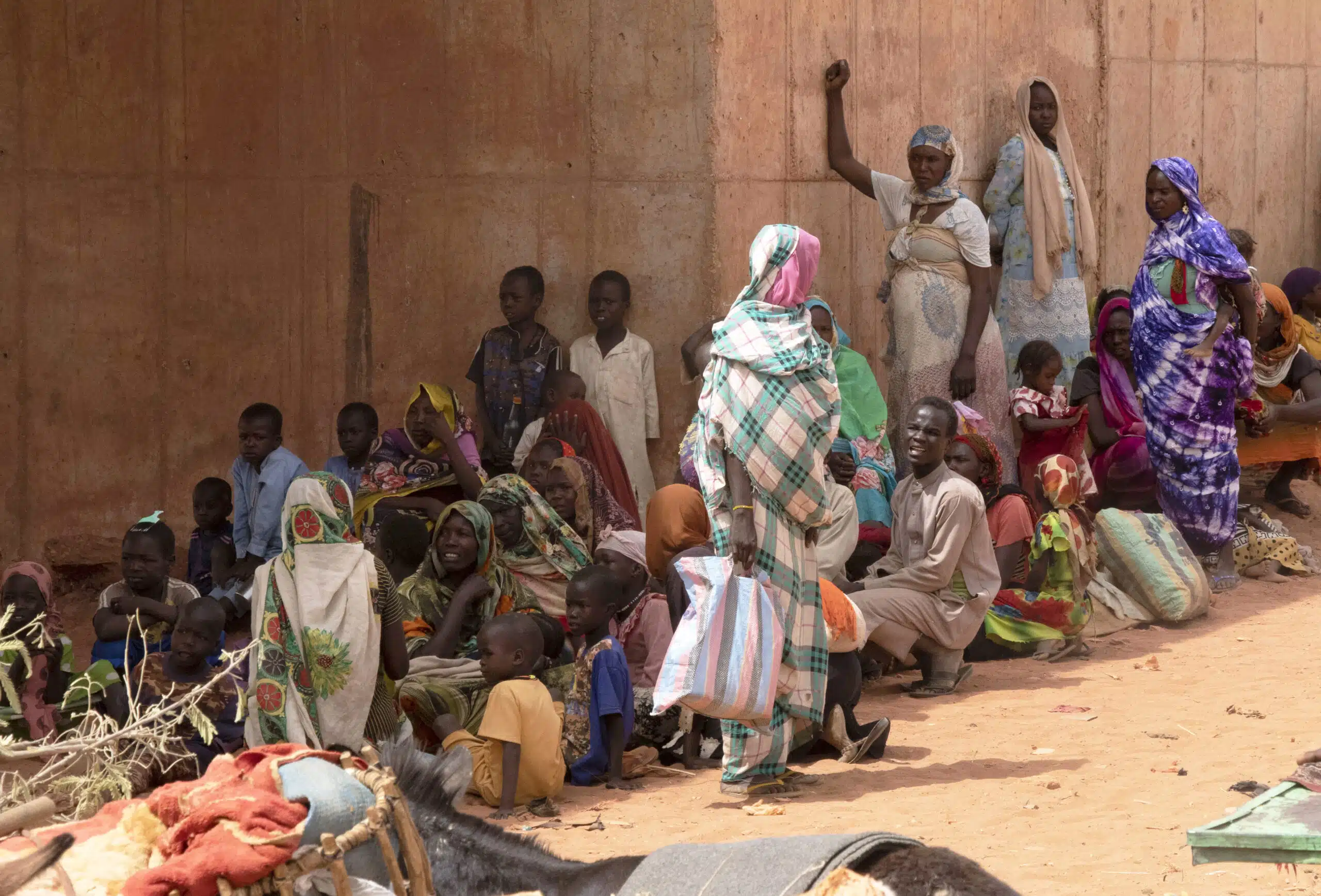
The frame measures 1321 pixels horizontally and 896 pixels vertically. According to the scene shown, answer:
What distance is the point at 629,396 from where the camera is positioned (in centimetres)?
944

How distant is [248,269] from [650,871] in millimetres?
8007

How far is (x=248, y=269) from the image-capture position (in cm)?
1006

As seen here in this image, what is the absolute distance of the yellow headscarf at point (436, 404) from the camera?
870cm

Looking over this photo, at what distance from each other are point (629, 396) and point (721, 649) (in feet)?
12.2

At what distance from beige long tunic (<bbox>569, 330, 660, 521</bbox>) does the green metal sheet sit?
6511 millimetres

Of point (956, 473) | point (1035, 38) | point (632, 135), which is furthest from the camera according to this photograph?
point (1035, 38)

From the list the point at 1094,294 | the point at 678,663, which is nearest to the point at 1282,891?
the point at 678,663

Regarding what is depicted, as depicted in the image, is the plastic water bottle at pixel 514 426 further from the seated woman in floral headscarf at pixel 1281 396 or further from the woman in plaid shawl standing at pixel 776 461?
the seated woman in floral headscarf at pixel 1281 396

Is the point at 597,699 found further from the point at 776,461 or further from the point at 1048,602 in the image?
the point at 1048,602

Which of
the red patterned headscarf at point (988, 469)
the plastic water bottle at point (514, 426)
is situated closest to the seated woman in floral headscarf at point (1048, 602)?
the red patterned headscarf at point (988, 469)

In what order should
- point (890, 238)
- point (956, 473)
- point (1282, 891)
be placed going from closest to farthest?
point (1282, 891)
point (956, 473)
point (890, 238)

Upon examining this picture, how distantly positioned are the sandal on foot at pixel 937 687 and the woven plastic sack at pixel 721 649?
1947 millimetres

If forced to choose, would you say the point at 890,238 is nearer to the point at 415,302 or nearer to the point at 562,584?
the point at 415,302

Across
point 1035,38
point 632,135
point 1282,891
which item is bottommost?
point 1282,891
